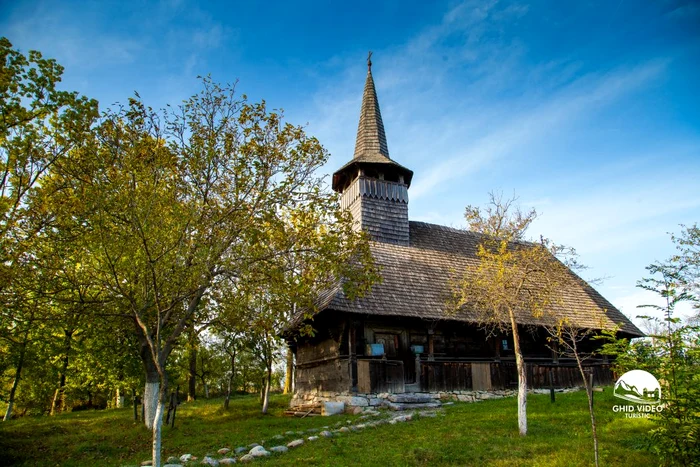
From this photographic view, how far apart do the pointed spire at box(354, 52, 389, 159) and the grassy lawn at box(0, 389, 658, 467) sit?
40.5 feet

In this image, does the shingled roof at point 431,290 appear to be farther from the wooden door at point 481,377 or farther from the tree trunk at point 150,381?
the tree trunk at point 150,381

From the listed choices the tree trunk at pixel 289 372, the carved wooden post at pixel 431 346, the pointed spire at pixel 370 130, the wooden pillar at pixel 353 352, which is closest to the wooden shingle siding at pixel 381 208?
the pointed spire at pixel 370 130

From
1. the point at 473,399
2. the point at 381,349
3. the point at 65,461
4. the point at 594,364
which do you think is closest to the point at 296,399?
the point at 381,349

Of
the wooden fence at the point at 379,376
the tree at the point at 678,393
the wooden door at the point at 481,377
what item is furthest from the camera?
the wooden door at the point at 481,377

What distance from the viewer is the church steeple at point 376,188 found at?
65.1 feet

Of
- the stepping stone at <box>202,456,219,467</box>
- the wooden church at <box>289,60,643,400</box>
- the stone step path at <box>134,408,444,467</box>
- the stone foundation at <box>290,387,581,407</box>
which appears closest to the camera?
the stepping stone at <box>202,456,219,467</box>

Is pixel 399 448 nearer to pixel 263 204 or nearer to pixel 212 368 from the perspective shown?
pixel 263 204

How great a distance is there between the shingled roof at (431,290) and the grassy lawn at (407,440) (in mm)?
3602

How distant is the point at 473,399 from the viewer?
1600 cm

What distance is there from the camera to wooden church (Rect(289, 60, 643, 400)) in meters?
15.2

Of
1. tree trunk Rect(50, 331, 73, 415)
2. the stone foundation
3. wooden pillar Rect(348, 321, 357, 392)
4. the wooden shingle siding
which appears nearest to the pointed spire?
the wooden shingle siding

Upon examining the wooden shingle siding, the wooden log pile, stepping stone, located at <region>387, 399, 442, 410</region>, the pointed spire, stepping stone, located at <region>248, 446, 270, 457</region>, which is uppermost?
the pointed spire

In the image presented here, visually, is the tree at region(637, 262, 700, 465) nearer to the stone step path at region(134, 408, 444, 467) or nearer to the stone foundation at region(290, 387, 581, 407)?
the stone step path at region(134, 408, 444, 467)

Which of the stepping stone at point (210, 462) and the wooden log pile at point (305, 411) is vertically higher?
the stepping stone at point (210, 462)
